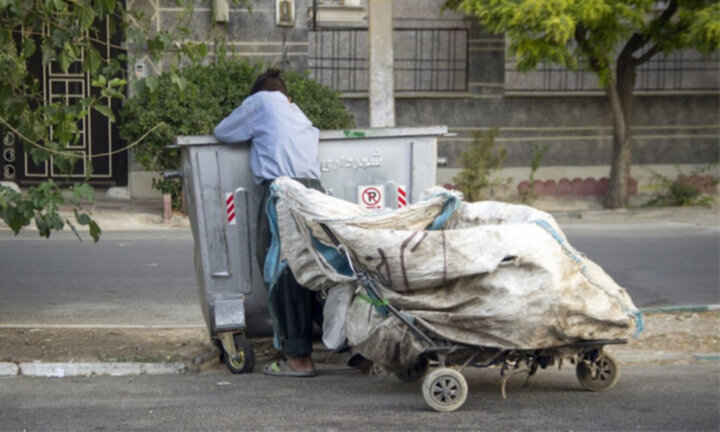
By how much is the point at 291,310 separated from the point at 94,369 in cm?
133

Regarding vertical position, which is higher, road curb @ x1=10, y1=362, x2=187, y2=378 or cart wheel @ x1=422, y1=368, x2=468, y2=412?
cart wheel @ x1=422, y1=368, x2=468, y2=412

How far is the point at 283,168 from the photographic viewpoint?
237 inches

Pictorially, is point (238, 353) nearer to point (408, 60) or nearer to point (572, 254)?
point (572, 254)

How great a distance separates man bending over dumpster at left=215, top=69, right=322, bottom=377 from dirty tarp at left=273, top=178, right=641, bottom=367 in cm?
57

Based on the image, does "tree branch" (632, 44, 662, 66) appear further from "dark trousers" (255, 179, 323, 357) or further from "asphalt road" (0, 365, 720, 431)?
"dark trousers" (255, 179, 323, 357)

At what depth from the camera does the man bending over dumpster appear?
19.6 feet

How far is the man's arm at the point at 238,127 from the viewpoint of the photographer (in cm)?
617

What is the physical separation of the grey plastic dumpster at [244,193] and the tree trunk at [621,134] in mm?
10107

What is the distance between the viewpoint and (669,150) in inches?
714

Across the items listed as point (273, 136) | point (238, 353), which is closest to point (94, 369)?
point (238, 353)

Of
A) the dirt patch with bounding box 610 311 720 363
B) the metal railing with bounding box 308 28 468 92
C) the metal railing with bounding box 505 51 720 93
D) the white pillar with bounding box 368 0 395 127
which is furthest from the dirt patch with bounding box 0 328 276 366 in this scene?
the metal railing with bounding box 505 51 720 93

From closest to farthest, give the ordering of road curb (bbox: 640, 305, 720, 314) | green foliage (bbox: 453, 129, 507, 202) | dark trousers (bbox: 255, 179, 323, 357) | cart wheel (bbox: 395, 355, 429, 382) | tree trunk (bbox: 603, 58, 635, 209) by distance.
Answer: cart wheel (bbox: 395, 355, 429, 382), dark trousers (bbox: 255, 179, 323, 357), road curb (bbox: 640, 305, 720, 314), green foliage (bbox: 453, 129, 507, 202), tree trunk (bbox: 603, 58, 635, 209)

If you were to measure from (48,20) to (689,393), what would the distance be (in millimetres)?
4433

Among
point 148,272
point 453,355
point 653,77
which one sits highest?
point 653,77
